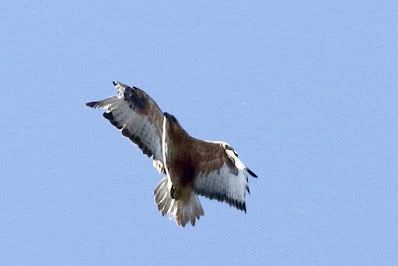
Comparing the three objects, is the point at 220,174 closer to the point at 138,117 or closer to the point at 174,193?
the point at 174,193

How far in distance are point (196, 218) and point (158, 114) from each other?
153cm

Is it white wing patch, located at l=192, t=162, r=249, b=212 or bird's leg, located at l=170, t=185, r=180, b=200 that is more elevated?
white wing patch, located at l=192, t=162, r=249, b=212

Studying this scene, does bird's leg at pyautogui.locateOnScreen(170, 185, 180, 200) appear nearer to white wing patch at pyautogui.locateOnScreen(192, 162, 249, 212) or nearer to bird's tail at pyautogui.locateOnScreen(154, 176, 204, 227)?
bird's tail at pyautogui.locateOnScreen(154, 176, 204, 227)

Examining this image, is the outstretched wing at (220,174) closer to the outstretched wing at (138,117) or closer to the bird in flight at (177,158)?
the bird in flight at (177,158)

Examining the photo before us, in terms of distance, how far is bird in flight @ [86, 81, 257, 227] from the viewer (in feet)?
60.3

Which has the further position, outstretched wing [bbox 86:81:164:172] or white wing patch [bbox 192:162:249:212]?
outstretched wing [bbox 86:81:164:172]

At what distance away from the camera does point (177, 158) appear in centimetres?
1847

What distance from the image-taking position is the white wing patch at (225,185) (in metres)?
18.4

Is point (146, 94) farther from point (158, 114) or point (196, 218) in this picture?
point (196, 218)

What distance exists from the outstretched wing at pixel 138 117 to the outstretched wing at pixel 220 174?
58cm

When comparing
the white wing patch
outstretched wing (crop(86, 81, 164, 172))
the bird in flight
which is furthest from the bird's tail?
outstretched wing (crop(86, 81, 164, 172))

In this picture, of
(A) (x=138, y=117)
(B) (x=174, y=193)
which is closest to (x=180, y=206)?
(B) (x=174, y=193)

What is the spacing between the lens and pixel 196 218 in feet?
61.3

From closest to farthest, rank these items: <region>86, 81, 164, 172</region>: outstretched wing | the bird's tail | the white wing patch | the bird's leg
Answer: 1. the white wing patch
2. the bird's leg
3. the bird's tail
4. <region>86, 81, 164, 172</region>: outstretched wing
